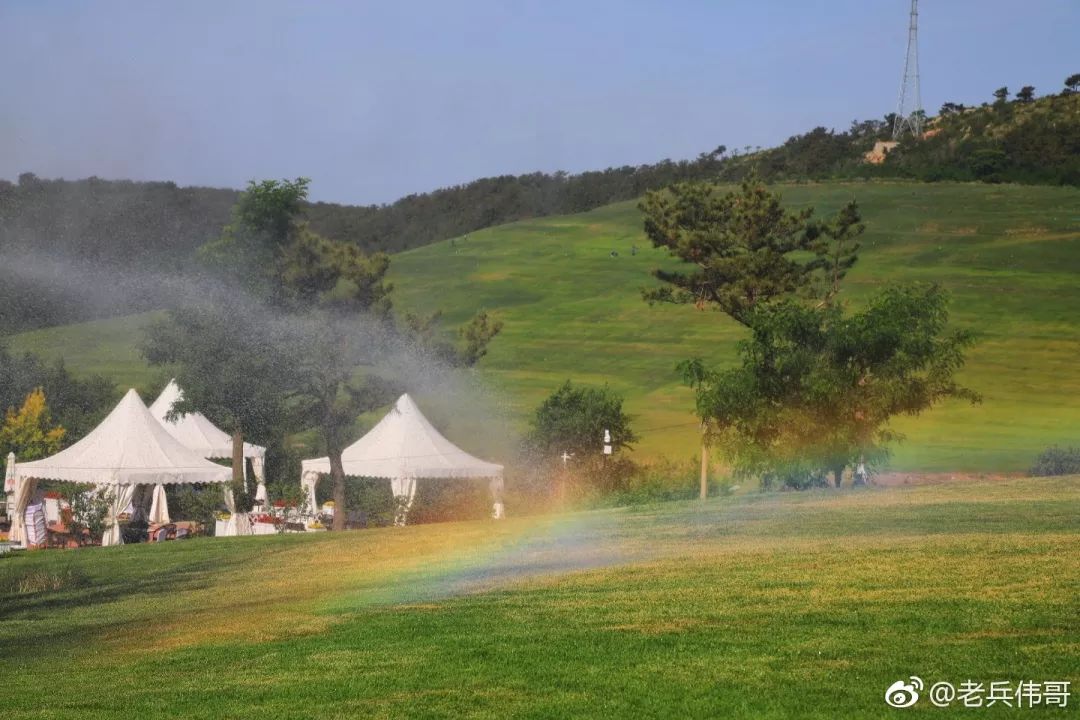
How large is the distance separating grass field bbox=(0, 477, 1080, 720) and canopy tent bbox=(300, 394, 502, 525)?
1321 cm

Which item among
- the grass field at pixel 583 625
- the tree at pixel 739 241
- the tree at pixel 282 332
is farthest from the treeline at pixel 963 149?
the grass field at pixel 583 625

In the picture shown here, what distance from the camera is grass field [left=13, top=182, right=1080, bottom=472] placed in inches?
2576

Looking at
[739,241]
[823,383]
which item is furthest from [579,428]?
[739,241]

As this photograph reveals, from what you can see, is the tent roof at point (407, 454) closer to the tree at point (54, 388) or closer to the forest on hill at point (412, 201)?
the forest on hill at point (412, 201)

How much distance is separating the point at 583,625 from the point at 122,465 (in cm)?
2395

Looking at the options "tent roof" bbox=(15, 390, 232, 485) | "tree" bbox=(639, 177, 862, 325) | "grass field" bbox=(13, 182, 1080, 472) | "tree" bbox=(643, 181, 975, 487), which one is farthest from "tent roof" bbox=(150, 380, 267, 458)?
"grass field" bbox=(13, 182, 1080, 472)

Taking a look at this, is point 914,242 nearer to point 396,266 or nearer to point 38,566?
point 396,266

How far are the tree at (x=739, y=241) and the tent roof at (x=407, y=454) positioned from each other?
17286mm

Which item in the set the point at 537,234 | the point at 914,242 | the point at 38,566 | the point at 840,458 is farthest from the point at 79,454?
the point at 537,234

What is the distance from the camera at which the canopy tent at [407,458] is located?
38.9 metres

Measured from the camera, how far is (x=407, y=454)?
130 feet

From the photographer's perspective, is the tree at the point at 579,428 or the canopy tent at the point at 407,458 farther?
the tree at the point at 579,428

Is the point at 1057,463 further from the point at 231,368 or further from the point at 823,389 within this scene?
the point at 231,368

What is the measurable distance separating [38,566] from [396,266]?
94735 millimetres
